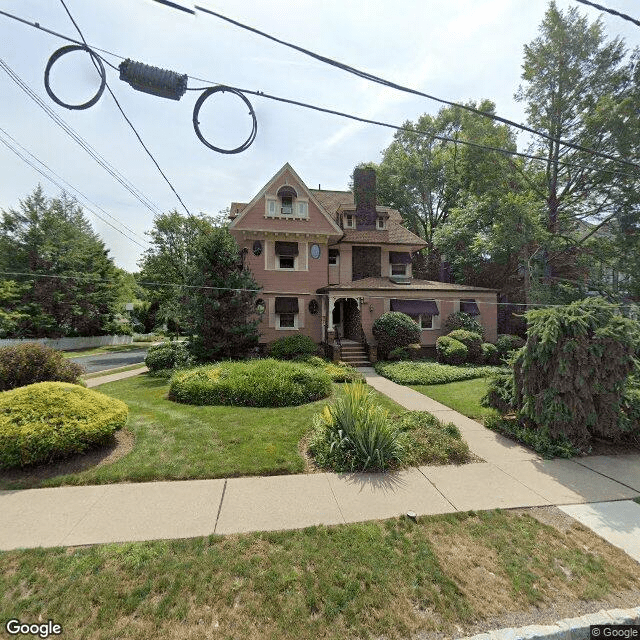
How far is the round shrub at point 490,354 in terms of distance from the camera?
1521cm

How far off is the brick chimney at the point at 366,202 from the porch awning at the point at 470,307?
747cm

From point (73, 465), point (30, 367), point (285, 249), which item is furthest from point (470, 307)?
point (30, 367)

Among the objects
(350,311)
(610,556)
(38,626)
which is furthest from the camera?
(350,311)

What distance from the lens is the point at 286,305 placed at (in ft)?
56.1

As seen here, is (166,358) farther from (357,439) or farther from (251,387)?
(357,439)

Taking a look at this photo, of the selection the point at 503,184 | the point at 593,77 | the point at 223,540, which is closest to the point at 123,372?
the point at 223,540

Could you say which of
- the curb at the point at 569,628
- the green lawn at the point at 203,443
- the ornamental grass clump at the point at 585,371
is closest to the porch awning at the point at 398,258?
the green lawn at the point at 203,443

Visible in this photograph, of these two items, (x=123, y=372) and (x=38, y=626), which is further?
(x=123, y=372)

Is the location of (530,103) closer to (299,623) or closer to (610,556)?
(610,556)

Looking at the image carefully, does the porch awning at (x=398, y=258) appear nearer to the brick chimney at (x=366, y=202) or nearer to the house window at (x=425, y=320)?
the brick chimney at (x=366, y=202)

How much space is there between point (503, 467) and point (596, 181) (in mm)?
21052

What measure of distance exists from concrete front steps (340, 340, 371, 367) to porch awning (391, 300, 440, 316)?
9.56 ft

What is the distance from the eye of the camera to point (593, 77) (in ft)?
56.5

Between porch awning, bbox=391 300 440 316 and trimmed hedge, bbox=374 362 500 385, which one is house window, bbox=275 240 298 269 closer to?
porch awning, bbox=391 300 440 316
